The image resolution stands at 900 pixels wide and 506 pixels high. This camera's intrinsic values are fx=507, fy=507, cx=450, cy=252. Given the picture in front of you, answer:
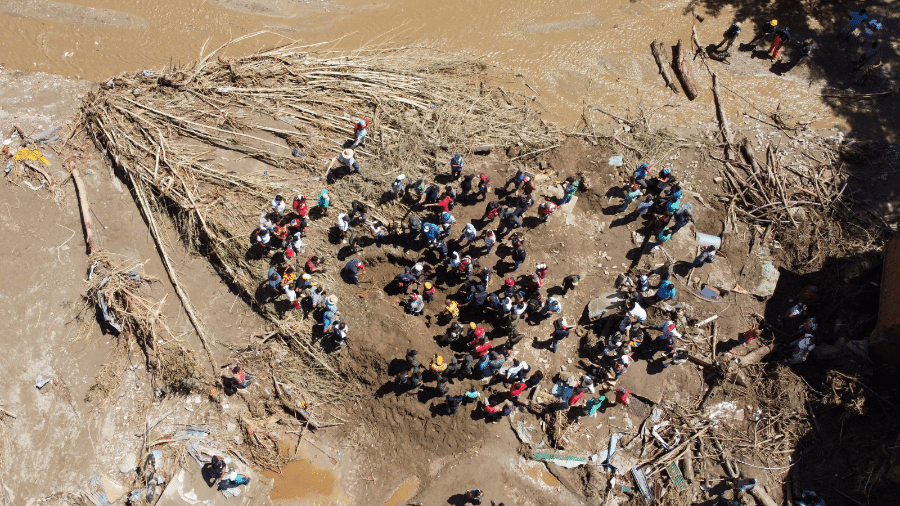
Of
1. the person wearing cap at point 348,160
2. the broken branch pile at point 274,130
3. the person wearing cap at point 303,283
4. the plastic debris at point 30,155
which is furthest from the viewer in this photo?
the plastic debris at point 30,155

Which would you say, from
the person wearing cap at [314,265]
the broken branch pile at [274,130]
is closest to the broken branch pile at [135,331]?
the broken branch pile at [274,130]

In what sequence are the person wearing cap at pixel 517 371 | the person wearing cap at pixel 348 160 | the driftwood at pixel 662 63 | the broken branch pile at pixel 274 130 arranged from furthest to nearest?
the driftwood at pixel 662 63 < the person wearing cap at pixel 348 160 < the broken branch pile at pixel 274 130 < the person wearing cap at pixel 517 371

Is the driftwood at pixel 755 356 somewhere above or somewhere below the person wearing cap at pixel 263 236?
below

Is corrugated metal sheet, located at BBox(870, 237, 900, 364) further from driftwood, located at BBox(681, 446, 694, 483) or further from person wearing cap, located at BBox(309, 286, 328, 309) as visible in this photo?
person wearing cap, located at BBox(309, 286, 328, 309)

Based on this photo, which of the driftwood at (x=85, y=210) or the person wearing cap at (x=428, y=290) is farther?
the driftwood at (x=85, y=210)

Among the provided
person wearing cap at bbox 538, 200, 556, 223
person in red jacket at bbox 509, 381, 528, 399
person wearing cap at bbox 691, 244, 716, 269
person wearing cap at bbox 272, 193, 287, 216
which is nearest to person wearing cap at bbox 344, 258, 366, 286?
person wearing cap at bbox 272, 193, 287, 216

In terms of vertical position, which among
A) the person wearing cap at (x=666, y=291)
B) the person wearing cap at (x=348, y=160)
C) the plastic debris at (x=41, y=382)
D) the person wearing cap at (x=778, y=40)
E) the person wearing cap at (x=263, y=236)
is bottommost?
the plastic debris at (x=41, y=382)

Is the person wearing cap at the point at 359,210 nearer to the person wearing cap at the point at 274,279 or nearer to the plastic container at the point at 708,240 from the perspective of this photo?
the person wearing cap at the point at 274,279
